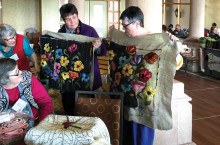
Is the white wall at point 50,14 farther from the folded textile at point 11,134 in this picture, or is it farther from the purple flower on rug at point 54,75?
the folded textile at point 11,134

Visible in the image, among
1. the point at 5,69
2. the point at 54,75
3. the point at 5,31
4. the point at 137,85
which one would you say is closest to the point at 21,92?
the point at 5,69

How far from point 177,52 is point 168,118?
20.0 inches

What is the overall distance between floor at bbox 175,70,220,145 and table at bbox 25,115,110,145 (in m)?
2.17

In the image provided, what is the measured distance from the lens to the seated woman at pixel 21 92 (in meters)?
1.69

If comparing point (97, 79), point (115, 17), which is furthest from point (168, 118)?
point (115, 17)

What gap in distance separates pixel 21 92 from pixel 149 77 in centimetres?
94

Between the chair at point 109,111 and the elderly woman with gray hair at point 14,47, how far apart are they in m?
0.90

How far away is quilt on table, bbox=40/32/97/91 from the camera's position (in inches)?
89.0

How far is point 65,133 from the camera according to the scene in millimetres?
1133

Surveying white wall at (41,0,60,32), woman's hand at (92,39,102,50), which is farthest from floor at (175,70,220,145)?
white wall at (41,0,60,32)

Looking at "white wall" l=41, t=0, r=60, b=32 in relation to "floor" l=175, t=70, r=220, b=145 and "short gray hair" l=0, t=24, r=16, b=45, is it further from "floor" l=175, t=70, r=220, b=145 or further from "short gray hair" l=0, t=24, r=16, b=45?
"short gray hair" l=0, t=24, r=16, b=45

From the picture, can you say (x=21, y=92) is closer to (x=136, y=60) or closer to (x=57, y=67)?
(x=57, y=67)

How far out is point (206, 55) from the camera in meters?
6.94

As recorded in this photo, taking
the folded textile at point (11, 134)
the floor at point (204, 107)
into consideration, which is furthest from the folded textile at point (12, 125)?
the floor at point (204, 107)
